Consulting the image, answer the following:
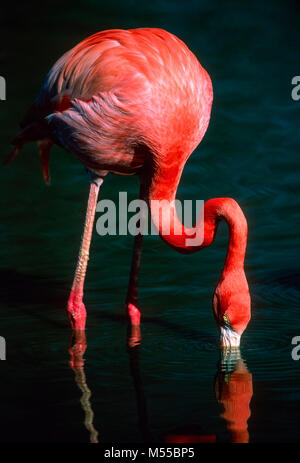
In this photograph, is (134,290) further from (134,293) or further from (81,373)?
(81,373)

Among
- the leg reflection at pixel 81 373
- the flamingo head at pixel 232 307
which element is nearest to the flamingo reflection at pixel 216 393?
the leg reflection at pixel 81 373

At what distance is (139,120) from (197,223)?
720 millimetres

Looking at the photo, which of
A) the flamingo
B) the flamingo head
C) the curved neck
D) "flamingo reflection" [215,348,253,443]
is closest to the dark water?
"flamingo reflection" [215,348,253,443]

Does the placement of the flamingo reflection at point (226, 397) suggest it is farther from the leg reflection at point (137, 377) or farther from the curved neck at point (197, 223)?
the curved neck at point (197, 223)

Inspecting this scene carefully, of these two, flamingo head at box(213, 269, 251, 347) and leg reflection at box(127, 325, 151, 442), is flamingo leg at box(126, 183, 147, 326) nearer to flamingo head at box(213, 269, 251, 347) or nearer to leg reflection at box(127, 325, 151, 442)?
leg reflection at box(127, 325, 151, 442)

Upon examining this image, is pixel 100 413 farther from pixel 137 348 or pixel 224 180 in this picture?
pixel 224 180

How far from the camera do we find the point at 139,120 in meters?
5.98

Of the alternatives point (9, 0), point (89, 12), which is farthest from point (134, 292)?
point (9, 0)

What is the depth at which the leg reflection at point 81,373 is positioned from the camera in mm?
4750

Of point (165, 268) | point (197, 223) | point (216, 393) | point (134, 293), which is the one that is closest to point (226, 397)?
point (216, 393)

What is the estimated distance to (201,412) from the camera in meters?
4.91

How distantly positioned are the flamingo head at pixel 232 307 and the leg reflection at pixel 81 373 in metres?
0.84

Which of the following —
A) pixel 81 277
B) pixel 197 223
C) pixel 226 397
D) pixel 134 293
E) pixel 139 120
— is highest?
pixel 139 120

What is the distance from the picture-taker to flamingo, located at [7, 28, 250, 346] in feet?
19.5
